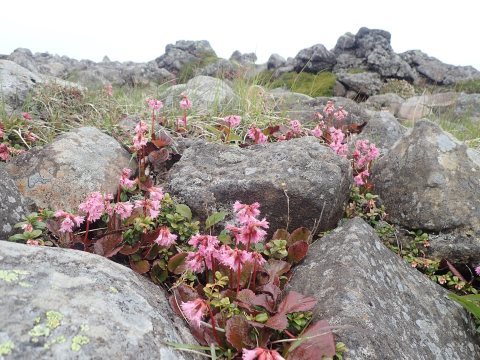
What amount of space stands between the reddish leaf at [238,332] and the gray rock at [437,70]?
35657 millimetres

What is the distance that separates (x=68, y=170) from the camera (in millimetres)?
3508

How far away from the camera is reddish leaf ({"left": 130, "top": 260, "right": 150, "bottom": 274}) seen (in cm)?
265

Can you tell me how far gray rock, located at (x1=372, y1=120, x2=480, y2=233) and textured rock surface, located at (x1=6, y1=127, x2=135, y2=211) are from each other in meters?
2.31

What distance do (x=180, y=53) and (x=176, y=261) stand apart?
44.4 metres

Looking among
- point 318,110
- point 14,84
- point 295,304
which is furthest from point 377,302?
point 14,84

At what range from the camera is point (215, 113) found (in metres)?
5.85

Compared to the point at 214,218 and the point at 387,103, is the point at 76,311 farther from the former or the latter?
the point at 387,103

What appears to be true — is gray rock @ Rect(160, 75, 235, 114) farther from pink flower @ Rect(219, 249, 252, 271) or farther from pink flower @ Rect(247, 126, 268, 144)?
pink flower @ Rect(219, 249, 252, 271)

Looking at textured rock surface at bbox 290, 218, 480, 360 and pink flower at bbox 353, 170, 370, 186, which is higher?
pink flower at bbox 353, 170, 370, 186

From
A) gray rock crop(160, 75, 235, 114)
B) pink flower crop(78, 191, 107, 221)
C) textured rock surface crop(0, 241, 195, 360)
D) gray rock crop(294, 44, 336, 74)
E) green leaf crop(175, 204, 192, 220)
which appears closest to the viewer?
textured rock surface crop(0, 241, 195, 360)

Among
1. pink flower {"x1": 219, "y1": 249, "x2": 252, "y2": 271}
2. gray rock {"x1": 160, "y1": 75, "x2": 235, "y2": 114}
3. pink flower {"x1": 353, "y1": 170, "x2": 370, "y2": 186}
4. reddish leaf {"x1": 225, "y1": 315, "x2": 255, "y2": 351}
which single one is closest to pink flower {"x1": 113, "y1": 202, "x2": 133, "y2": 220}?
pink flower {"x1": 219, "y1": 249, "x2": 252, "y2": 271}

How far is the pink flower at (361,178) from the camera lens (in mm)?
3893

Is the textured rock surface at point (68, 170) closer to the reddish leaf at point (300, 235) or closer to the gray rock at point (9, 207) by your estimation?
the gray rock at point (9, 207)

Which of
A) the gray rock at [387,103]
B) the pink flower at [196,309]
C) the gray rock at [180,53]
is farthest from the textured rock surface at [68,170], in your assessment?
the gray rock at [180,53]
